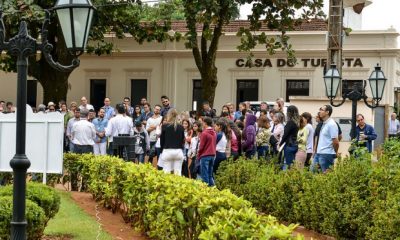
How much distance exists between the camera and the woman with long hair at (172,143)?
14.1 metres

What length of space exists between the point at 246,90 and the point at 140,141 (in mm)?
16994

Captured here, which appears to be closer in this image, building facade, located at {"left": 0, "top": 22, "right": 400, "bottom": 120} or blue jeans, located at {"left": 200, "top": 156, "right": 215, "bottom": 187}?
blue jeans, located at {"left": 200, "top": 156, "right": 215, "bottom": 187}

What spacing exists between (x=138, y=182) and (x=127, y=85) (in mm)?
25823

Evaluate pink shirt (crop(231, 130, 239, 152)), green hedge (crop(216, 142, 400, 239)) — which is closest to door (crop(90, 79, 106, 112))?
pink shirt (crop(231, 130, 239, 152))

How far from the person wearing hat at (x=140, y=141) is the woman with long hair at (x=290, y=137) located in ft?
13.4

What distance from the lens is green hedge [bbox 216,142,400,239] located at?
8.88m

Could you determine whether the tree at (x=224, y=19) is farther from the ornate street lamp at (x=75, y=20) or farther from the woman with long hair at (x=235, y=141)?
the ornate street lamp at (x=75, y=20)

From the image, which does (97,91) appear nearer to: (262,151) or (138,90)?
(138,90)

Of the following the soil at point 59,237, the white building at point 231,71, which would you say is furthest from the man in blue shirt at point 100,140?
the white building at point 231,71

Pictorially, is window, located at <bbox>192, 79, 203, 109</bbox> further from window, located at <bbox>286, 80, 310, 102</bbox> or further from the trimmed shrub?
the trimmed shrub

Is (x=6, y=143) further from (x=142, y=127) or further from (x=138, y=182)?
(x=142, y=127)

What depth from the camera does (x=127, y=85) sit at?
35438 mm

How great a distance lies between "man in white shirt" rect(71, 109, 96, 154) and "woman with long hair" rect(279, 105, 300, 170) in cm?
499

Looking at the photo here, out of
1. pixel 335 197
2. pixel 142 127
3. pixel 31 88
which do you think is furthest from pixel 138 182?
pixel 31 88
